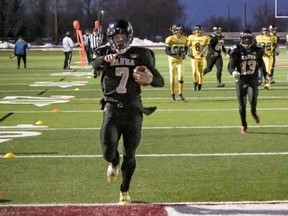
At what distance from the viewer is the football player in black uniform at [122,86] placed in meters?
6.70

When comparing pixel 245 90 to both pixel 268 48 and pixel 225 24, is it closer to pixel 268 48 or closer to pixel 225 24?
pixel 268 48

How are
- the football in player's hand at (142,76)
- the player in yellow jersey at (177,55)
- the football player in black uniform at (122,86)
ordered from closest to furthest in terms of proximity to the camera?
1. the football in player's hand at (142,76)
2. the football player in black uniform at (122,86)
3. the player in yellow jersey at (177,55)

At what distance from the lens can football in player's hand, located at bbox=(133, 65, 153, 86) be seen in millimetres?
6570

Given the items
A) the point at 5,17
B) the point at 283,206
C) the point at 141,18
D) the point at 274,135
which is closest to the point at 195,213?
the point at 283,206

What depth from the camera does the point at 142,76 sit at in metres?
6.57

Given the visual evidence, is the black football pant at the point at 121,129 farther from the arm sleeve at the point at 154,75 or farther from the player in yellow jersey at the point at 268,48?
the player in yellow jersey at the point at 268,48

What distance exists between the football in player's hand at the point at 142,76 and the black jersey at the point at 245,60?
4661mm

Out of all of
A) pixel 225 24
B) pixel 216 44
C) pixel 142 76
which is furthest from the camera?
pixel 225 24

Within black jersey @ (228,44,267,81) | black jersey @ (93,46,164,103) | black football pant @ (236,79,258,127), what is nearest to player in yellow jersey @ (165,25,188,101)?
black football pant @ (236,79,258,127)

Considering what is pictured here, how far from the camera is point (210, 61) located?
21.2 m

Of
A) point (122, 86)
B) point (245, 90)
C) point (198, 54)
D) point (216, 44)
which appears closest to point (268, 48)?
point (216, 44)

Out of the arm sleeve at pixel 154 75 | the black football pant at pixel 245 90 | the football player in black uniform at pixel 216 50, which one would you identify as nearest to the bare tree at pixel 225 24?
the football player in black uniform at pixel 216 50

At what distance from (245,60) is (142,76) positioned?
4.81 m

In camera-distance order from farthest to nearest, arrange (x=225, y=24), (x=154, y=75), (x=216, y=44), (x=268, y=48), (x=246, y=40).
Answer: (x=225, y=24) → (x=216, y=44) → (x=268, y=48) → (x=246, y=40) → (x=154, y=75)
